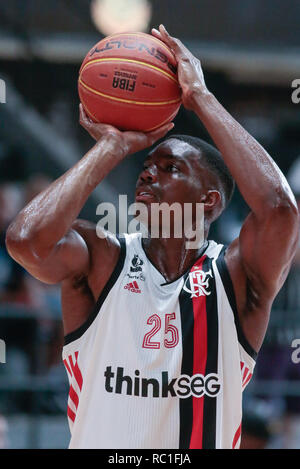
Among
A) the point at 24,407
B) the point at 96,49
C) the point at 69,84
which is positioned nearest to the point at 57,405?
the point at 24,407

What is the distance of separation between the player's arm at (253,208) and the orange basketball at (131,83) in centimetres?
8

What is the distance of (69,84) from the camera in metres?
10.3

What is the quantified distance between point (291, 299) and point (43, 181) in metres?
2.83

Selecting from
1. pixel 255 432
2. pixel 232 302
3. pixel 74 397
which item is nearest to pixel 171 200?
pixel 232 302

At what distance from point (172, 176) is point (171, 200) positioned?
12 centimetres

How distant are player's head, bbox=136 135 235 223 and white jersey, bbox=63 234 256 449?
354mm

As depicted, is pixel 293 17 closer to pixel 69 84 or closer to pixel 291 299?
pixel 69 84

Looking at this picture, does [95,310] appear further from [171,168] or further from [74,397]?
[171,168]

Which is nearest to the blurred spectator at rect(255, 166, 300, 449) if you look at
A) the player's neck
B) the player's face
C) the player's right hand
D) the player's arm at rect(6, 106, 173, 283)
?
the player's neck

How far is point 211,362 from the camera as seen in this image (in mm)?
3221

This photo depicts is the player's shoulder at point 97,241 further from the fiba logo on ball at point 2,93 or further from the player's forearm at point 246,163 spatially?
the fiba logo on ball at point 2,93

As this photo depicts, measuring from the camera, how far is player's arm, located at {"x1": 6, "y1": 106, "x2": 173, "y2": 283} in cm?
300

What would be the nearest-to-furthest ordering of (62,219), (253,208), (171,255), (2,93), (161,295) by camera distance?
(62,219) → (253,208) → (161,295) → (171,255) → (2,93)

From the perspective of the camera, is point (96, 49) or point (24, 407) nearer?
point (96, 49)
